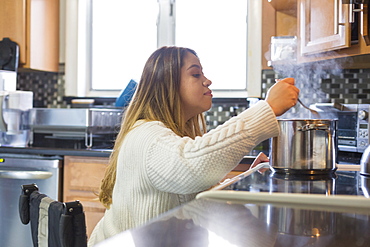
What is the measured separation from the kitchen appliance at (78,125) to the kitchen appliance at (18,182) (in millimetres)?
201

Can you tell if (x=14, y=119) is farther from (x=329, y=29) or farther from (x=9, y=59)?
(x=329, y=29)

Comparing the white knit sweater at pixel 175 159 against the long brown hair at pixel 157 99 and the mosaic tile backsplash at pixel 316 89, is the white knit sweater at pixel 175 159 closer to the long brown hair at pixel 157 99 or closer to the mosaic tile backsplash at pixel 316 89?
the long brown hair at pixel 157 99

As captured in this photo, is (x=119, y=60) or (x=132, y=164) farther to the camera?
(x=119, y=60)

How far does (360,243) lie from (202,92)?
3.26 ft

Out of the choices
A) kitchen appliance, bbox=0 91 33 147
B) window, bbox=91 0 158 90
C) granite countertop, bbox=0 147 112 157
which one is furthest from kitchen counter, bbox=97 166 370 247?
window, bbox=91 0 158 90

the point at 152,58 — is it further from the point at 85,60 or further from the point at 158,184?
the point at 85,60

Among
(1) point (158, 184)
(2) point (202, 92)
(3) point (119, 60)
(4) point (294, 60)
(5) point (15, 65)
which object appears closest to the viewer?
(1) point (158, 184)

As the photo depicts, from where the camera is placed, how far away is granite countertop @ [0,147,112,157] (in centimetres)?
276

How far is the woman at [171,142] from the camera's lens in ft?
3.94

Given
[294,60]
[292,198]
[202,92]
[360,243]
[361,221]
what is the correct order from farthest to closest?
[294,60]
[202,92]
[292,198]
[361,221]
[360,243]

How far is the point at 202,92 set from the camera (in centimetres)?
158

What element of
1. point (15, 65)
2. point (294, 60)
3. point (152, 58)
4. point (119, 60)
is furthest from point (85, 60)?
point (152, 58)

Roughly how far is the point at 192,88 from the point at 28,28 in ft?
6.80

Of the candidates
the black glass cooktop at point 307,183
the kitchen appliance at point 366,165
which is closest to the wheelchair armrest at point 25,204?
the black glass cooktop at point 307,183
